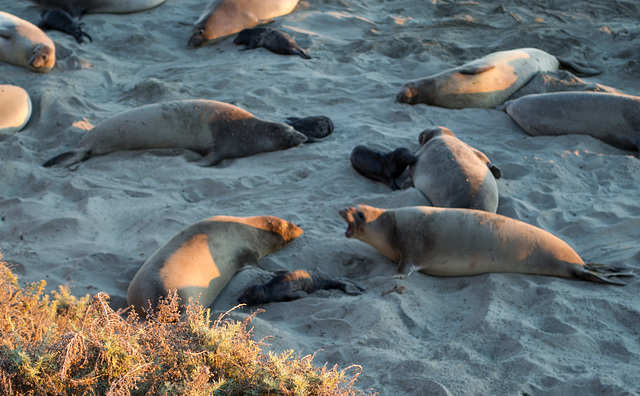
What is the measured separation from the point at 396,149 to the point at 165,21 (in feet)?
17.2

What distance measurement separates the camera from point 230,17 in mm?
8867

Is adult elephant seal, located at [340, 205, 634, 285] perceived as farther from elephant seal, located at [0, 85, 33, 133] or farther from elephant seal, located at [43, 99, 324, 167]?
elephant seal, located at [0, 85, 33, 133]

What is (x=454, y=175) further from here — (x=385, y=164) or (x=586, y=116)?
(x=586, y=116)

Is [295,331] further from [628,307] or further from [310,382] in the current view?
[628,307]

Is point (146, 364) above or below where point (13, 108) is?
above

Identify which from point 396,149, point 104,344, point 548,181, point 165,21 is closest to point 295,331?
point 104,344

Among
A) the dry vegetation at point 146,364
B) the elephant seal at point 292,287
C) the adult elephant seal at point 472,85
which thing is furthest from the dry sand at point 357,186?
the dry vegetation at point 146,364

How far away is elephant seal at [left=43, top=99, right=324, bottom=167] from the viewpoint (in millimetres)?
5953

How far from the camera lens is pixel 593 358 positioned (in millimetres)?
3229

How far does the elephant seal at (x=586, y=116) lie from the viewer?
237 inches

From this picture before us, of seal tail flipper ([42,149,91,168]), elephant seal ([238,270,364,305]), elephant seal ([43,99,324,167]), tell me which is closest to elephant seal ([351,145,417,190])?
elephant seal ([43,99,324,167])

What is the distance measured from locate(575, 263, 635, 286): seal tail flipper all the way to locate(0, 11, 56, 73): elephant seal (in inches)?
240

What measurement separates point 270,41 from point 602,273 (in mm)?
5477

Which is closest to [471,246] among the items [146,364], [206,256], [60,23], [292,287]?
[292,287]
